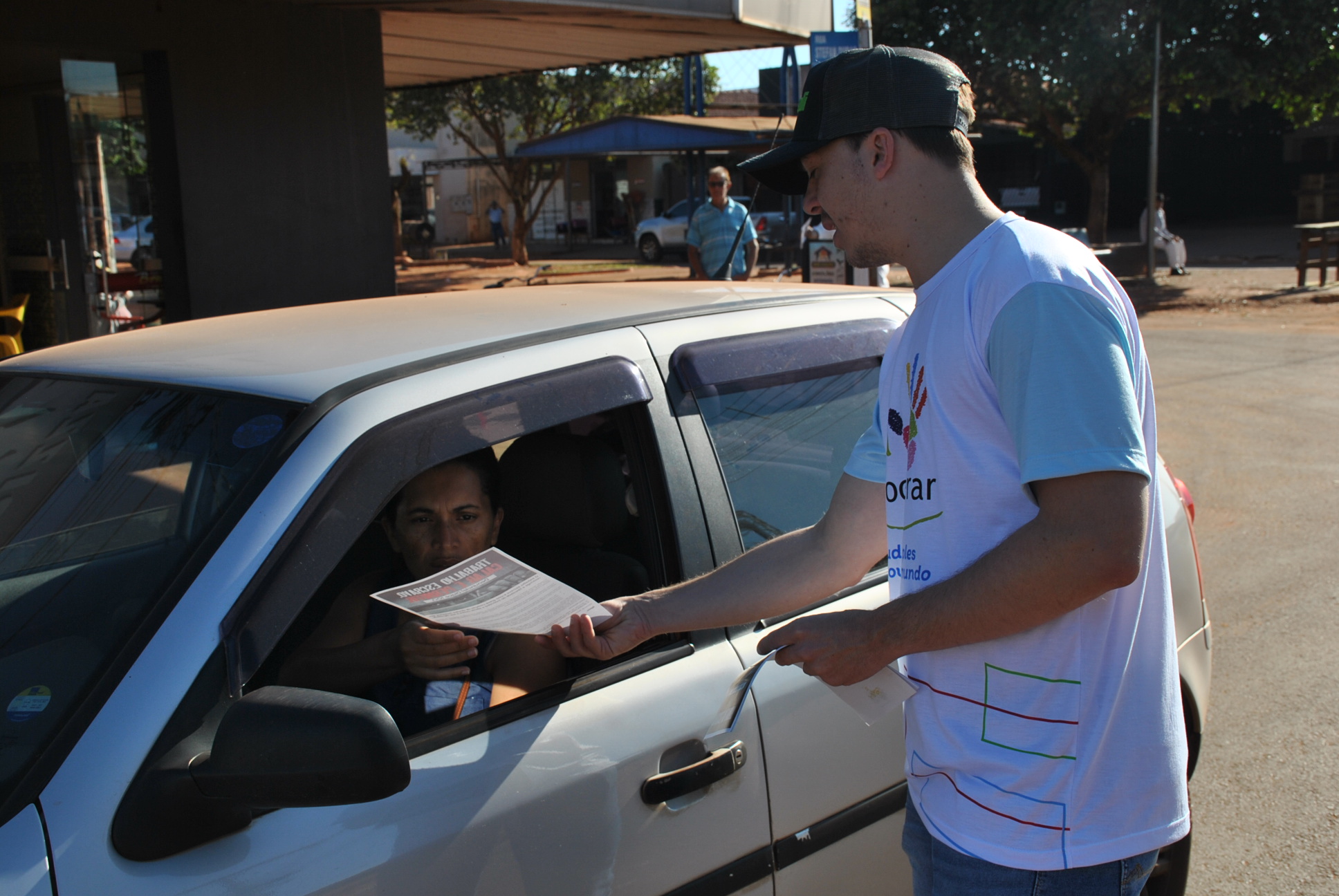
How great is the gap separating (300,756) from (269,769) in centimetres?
4

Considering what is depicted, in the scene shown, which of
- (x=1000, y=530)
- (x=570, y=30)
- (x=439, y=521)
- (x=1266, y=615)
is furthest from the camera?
(x=570, y=30)

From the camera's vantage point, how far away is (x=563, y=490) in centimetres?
238

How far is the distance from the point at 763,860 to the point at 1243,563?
187 inches

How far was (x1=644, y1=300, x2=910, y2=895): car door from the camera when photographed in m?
2.07

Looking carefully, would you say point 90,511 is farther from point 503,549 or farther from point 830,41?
point 830,41

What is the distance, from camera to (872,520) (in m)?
1.92

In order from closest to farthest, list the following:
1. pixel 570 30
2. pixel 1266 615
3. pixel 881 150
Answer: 1. pixel 881 150
2. pixel 1266 615
3. pixel 570 30

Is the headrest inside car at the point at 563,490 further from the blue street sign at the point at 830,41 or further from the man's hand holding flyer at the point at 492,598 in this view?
the blue street sign at the point at 830,41

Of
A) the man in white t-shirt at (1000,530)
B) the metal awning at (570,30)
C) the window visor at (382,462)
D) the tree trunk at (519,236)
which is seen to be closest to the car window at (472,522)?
the window visor at (382,462)

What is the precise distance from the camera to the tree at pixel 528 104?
88.0ft

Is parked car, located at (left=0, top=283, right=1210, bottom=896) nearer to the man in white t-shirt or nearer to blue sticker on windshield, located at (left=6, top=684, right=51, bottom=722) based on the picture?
blue sticker on windshield, located at (left=6, top=684, right=51, bottom=722)

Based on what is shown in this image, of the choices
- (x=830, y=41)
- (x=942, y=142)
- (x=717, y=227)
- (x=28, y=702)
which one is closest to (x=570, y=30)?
(x=830, y=41)

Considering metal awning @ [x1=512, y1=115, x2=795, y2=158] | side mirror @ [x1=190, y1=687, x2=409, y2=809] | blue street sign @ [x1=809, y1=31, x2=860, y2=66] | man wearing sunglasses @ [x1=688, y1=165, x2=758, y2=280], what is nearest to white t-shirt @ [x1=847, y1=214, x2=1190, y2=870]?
side mirror @ [x1=190, y1=687, x2=409, y2=809]

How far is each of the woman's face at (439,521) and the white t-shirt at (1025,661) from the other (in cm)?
99
